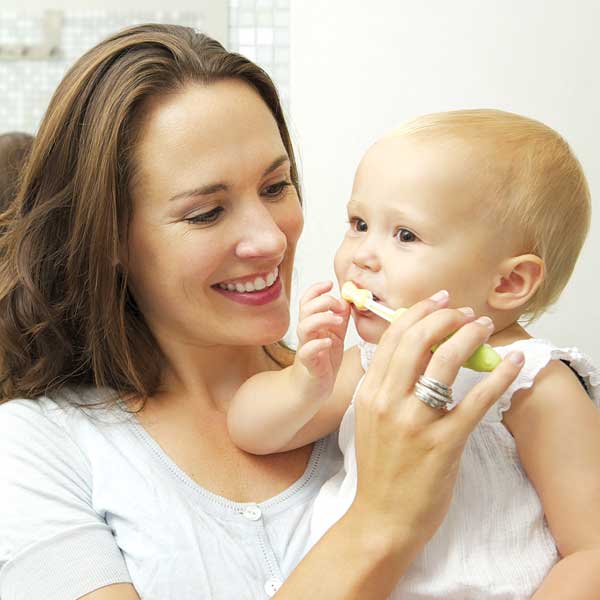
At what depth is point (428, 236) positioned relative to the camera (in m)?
1.24

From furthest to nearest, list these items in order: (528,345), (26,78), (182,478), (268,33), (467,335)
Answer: (26,78), (268,33), (182,478), (528,345), (467,335)

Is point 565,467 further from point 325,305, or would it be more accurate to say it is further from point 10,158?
point 10,158

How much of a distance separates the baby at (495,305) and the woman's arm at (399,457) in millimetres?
127

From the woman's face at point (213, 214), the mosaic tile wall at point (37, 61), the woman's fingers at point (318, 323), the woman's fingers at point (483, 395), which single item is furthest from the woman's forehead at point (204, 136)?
the mosaic tile wall at point (37, 61)

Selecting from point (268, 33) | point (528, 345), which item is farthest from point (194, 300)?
point (268, 33)

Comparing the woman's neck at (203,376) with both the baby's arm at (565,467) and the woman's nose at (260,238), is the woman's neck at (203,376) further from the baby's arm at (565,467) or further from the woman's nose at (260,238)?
the baby's arm at (565,467)

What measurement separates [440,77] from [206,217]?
3.71 ft

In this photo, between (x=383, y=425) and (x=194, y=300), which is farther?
(x=194, y=300)

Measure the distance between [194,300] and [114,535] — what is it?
0.36 m

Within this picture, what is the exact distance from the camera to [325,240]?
2.48 metres

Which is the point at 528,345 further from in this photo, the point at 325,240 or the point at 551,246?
the point at 325,240

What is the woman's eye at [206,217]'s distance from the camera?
4.61ft

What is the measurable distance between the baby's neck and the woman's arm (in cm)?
22

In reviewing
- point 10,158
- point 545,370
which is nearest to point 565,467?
point 545,370
